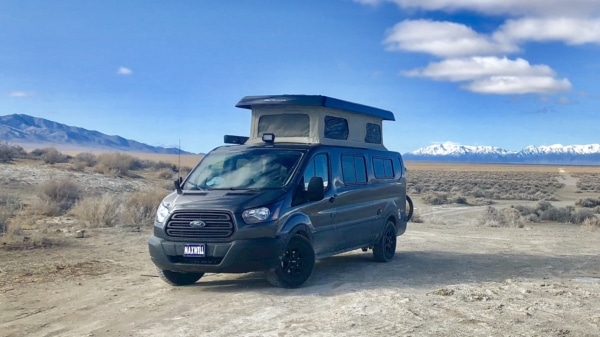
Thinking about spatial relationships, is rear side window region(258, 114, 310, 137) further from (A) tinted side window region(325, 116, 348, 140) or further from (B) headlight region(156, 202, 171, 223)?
(B) headlight region(156, 202, 171, 223)

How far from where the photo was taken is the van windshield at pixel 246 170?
10.1 meters

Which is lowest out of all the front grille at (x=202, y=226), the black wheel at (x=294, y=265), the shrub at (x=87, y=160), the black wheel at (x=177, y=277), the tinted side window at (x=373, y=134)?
the black wheel at (x=177, y=277)

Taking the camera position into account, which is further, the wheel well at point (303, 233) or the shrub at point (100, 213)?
the shrub at point (100, 213)

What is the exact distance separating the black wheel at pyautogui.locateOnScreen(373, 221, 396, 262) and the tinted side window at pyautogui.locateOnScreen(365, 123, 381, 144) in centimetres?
154

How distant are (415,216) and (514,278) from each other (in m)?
14.6

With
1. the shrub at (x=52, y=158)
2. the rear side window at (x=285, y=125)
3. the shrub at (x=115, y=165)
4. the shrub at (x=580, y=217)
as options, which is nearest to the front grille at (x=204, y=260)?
the rear side window at (x=285, y=125)

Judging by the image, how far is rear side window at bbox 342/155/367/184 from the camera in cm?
1142

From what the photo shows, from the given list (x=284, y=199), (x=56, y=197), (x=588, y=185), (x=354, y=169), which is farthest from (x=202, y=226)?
(x=588, y=185)

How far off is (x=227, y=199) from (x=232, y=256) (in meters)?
0.79

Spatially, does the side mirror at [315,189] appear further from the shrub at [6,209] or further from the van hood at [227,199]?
the shrub at [6,209]

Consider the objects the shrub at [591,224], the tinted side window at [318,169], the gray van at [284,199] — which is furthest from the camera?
the shrub at [591,224]

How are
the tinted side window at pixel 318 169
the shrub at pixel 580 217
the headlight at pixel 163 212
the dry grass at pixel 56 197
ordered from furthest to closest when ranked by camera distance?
the shrub at pixel 580 217, the dry grass at pixel 56 197, the tinted side window at pixel 318 169, the headlight at pixel 163 212

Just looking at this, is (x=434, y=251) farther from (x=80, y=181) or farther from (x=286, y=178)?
(x=80, y=181)

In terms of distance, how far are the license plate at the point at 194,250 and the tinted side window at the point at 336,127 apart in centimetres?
315
